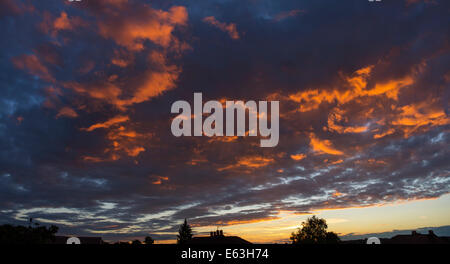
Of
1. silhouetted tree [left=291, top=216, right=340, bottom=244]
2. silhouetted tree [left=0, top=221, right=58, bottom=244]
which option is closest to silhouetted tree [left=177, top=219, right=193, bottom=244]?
silhouetted tree [left=291, top=216, right=340, bottom=244]

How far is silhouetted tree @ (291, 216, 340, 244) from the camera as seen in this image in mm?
98562

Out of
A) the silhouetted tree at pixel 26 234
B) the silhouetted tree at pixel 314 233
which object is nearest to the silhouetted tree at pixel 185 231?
the silhouetted tree at pixel 314 233

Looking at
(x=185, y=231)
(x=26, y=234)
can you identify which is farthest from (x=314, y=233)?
(x=26, y=234)

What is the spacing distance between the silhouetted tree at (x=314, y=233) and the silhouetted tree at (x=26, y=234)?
81462 mm

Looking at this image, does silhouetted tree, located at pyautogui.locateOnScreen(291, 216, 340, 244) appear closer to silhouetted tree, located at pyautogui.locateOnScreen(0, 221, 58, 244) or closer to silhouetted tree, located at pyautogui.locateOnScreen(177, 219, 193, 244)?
silhouetted tree, located at pyautogui.locateOnScreen(177, 219, 193, 244)

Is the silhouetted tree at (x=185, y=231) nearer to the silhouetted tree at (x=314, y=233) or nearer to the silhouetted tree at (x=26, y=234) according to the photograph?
the silhouetted tree at (x=314, y=233)

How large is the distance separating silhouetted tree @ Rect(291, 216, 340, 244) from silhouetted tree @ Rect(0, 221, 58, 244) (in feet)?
267

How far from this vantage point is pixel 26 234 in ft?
108

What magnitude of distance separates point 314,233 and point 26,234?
88489 millimetres
